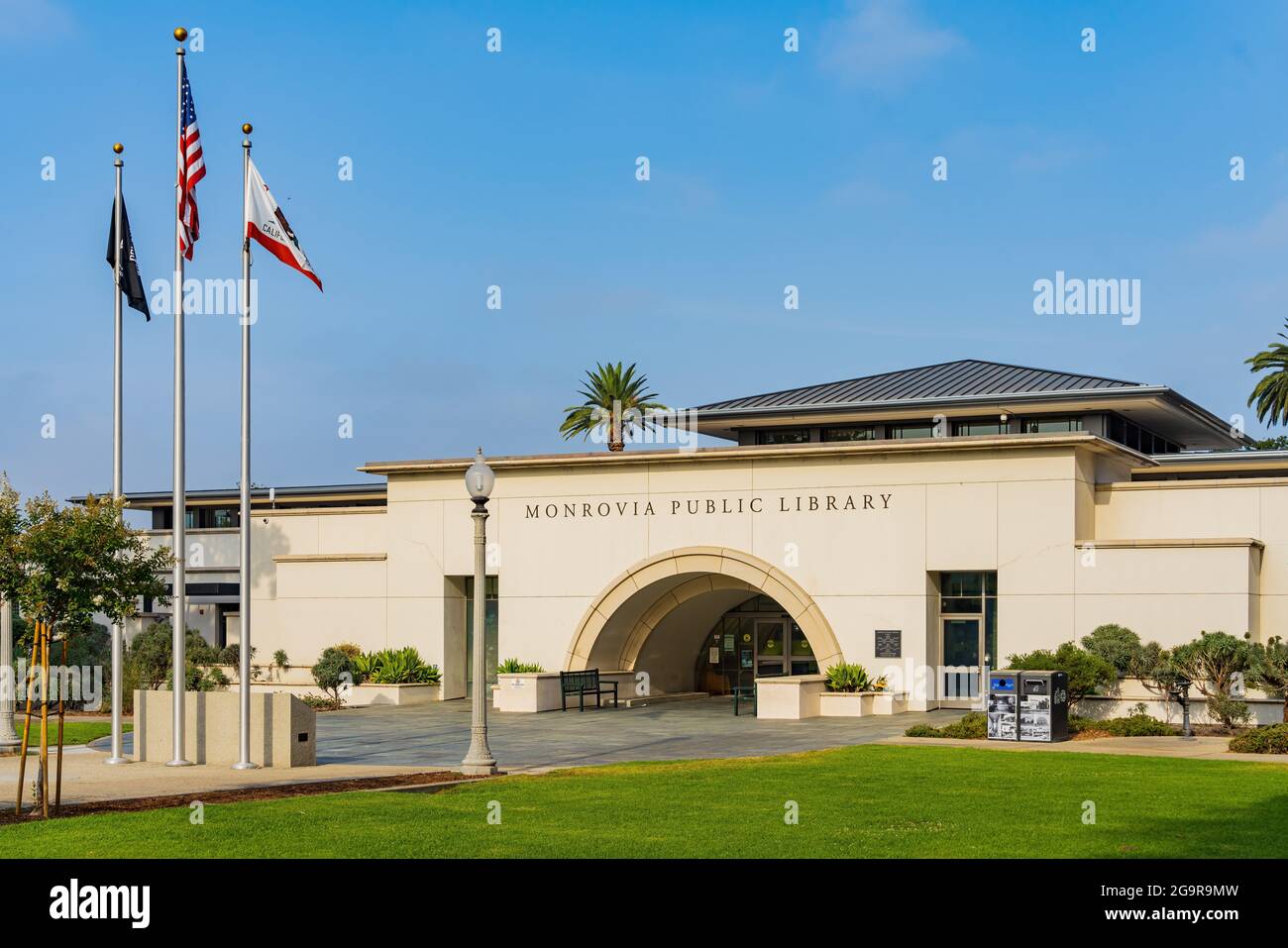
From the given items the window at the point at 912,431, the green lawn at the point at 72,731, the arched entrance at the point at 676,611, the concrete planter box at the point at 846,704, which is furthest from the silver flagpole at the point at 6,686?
the window at the point at 912,431

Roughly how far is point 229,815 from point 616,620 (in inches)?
866

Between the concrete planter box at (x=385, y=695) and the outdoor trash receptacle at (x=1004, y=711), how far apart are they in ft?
54.7

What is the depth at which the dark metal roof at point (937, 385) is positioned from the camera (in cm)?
3944

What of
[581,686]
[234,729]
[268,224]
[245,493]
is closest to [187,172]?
[268,224]

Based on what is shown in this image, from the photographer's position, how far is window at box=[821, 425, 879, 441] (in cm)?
4106

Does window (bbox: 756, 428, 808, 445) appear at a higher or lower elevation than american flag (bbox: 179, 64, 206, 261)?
lower

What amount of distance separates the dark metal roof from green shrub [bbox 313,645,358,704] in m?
13.1

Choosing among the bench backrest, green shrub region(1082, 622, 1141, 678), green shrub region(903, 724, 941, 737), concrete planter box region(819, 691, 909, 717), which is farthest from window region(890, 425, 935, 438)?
green shrub region(903, 724, 941, 737)

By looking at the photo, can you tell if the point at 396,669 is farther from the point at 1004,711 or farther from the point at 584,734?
the point at 1004,711

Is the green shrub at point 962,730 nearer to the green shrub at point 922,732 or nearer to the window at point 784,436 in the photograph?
the green shrub at point 922,732

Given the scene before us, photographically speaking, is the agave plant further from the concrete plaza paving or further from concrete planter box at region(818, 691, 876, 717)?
concrete planter box at region(818, 691, 876, 717)

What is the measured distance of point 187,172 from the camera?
22219mm

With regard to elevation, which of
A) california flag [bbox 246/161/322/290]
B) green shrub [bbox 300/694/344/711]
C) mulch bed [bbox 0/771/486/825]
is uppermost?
california flag [bbox 246/161/322/290]
